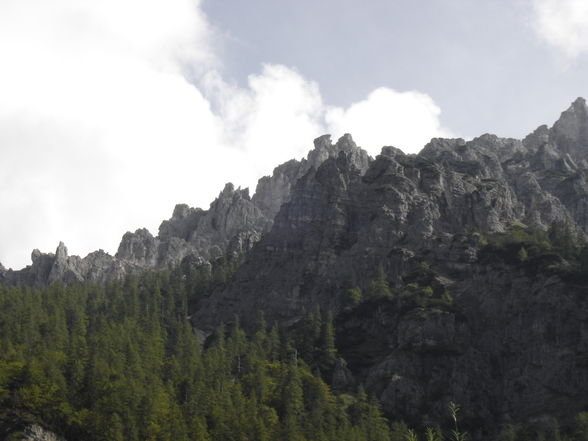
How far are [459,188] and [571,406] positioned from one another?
267 feet

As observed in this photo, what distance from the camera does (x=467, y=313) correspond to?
128875 mm

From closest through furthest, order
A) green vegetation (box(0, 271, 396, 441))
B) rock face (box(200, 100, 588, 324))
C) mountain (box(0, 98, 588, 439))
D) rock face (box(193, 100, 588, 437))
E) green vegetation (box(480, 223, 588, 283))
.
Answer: green vegetation (box(0, 271, 396, 441)) < rock face (box(193, 100, 588, 437)) < mountain (box(0, 98, 588, 439)) < green vegetation (box(480, 223, 588, 283)) < rock face (box(200, 100, 588, 324))

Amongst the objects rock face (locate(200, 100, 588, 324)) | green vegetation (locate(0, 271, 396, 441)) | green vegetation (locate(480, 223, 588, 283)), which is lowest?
green vegetation (locate(0, 271, 396, 441))

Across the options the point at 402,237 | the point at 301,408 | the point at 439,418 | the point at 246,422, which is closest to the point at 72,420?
the point at 246,422

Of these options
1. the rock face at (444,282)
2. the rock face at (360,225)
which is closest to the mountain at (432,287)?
the rock face at (444,282)

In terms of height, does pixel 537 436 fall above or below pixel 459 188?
below

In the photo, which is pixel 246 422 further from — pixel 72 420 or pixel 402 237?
pixel 402 237

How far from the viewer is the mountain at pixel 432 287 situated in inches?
4466

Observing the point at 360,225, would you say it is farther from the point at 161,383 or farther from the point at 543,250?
the point at 161,383

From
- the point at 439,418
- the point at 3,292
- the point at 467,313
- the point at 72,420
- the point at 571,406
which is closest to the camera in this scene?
the point at 72,420

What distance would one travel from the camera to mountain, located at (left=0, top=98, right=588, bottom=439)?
113438 millimetres

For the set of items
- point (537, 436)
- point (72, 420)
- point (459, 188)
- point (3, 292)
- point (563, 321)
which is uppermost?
point (459, 188)

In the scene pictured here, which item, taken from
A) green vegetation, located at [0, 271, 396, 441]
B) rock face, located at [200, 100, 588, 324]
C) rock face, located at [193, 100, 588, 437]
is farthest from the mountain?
green vegetation, located at [0, 271, 396, 441]

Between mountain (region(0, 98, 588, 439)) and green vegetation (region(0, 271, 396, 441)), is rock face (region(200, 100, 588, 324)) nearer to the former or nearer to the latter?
mountain (region(0, 98, 588, 439))
